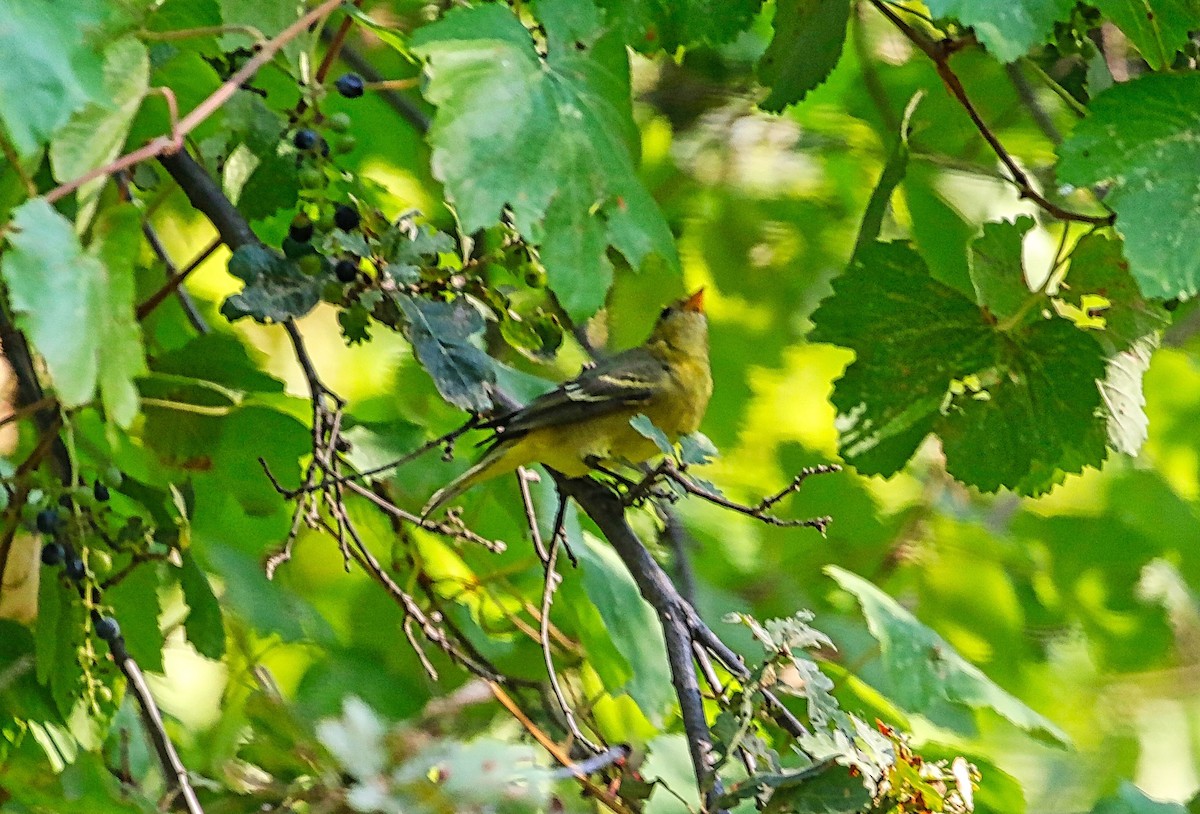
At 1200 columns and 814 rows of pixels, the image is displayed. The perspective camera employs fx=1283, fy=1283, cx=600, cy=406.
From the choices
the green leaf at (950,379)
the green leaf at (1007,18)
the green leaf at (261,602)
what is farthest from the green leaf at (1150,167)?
the green leaf at (261,602)

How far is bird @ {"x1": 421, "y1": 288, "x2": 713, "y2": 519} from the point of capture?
4.79 feet

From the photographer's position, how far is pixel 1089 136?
4.11 feet

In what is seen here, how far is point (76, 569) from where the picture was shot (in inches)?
50.6

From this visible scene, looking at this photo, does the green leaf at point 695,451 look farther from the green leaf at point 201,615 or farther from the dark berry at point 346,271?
the green leaf at point 201,615

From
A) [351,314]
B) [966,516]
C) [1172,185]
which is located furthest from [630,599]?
[966,516]

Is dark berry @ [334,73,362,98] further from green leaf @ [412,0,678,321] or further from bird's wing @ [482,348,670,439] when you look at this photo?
bird's wing @ [482,348,670,439]

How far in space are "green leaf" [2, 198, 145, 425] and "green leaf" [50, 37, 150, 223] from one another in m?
0.07

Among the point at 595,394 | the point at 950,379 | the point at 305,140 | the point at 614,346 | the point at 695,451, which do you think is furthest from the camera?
the point at 614,346

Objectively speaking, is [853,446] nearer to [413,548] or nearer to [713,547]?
[413,548]

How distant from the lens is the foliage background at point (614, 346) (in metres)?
1.15

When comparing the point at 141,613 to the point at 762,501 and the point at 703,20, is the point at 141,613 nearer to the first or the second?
the point at 762,501

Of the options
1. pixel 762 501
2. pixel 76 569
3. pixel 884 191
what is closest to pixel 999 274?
pixel 884 191

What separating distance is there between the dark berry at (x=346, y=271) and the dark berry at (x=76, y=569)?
1.28 feet

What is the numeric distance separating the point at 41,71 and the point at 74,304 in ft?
0.57
